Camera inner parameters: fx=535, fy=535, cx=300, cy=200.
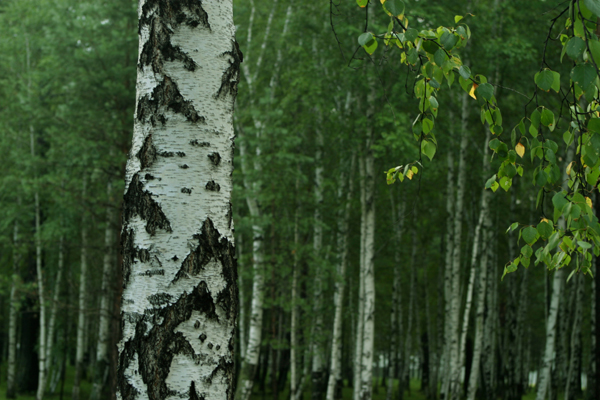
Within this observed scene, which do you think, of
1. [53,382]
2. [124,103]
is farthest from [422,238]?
[53,382]

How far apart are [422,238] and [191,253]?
21.0 m

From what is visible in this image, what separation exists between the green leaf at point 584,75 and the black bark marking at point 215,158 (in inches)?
48.8

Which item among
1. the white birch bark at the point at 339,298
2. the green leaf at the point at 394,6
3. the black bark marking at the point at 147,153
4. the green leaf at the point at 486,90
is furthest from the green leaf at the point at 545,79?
the white birch bark at the point at 339,298

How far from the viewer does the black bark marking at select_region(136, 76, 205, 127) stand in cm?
200

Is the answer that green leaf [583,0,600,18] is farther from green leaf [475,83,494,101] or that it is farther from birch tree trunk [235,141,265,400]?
birch tree trunk [235,141,265,400]

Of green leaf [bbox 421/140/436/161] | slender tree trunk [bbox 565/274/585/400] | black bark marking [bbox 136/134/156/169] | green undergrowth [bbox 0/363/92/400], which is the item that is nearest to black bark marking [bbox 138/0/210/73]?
black bark marking [bbox 136/134/156/169]

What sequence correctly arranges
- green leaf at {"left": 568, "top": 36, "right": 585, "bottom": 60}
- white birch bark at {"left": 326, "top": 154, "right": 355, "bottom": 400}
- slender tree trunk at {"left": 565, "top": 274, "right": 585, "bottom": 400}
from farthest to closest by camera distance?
slender tree trunk at {"left": 565, "top": 274, "right": 585, "bottom": 400} → white birch bark at {"left": 326, "top": 154, "right": 355, "bottom": 400} → green leaf at {"left": 568, "top": 36, "right": 585, "bottom": 60}

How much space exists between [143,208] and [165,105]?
1.29 ft

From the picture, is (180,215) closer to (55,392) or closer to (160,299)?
(160,299)

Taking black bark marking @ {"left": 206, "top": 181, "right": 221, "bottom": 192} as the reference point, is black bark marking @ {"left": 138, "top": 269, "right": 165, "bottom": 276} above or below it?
below

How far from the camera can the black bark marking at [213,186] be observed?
1.99 m

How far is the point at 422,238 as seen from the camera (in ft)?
72.5

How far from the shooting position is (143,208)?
1954mm

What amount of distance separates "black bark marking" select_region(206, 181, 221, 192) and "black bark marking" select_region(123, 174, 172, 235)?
19 centimetres
